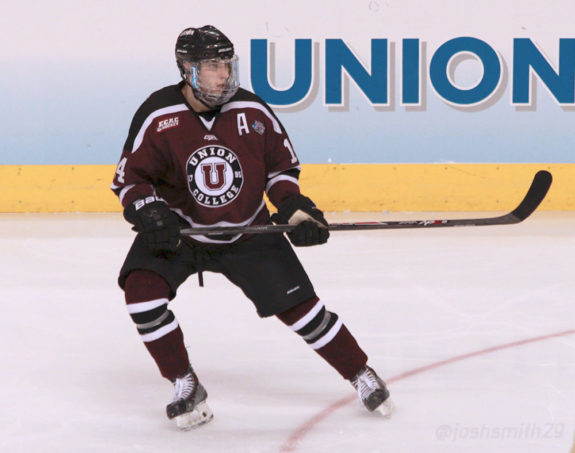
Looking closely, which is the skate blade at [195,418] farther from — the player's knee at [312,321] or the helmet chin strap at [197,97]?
the helmet chin strap at [197,97]

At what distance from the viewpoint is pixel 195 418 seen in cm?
207

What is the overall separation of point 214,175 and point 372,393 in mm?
632

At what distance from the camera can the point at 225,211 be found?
2197mm

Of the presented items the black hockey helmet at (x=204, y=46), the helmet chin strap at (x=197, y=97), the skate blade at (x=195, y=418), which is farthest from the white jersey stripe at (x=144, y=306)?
the black hockey helmet at (x=204, y=46)

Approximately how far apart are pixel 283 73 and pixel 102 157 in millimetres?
1262

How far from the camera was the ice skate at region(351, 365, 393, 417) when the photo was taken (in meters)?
2.11

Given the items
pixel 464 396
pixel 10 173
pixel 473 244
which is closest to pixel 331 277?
pixel 473 244

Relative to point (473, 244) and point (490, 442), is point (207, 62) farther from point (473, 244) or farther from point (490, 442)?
point (473, 244)

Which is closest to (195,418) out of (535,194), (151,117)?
(151,117)

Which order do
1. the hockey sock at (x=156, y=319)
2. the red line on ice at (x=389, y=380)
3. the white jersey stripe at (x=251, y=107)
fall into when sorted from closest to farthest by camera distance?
the red line on ice at (x=389, y=380), the hockey sock at (x=156, y=319), the white jersey stripe at (x=251, y=107)

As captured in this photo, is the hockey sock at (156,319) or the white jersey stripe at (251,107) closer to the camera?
the hockey sock at (156,319)

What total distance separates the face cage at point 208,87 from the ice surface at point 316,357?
746 millimetres

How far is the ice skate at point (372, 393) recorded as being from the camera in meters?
2.11

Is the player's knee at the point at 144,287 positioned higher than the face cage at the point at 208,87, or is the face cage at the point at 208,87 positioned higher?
the face cage at the point at 208,87
